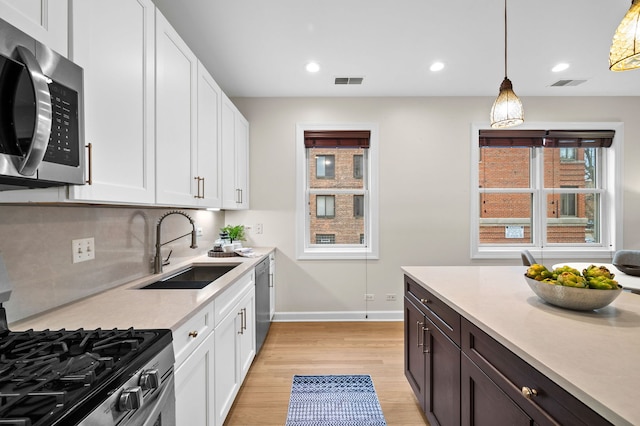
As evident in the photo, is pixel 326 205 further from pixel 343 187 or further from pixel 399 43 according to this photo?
pixel 399 43

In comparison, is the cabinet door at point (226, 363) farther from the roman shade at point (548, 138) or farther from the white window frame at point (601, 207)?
Answer: the roman shade at point (548, 138)

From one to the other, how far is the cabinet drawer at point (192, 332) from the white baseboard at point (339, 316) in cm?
220

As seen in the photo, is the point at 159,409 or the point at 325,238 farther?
the point at 325,238

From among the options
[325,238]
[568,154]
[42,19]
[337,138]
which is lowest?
[325,238]

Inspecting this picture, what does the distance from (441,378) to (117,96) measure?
207cm

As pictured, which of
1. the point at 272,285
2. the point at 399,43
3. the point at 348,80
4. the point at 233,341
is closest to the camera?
the point at 233,341

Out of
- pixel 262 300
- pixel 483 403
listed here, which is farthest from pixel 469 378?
pixel 262 300

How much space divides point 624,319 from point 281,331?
2.89 metres

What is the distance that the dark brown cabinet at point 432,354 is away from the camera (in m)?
1.45

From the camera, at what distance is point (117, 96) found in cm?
127

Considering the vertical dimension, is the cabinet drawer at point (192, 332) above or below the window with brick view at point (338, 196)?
below

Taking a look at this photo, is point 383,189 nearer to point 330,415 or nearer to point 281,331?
point 281,331

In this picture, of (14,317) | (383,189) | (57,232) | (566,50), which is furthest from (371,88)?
(14,317)

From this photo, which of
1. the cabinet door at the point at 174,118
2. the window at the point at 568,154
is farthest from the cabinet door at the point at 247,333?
the window at the point at 568,154
